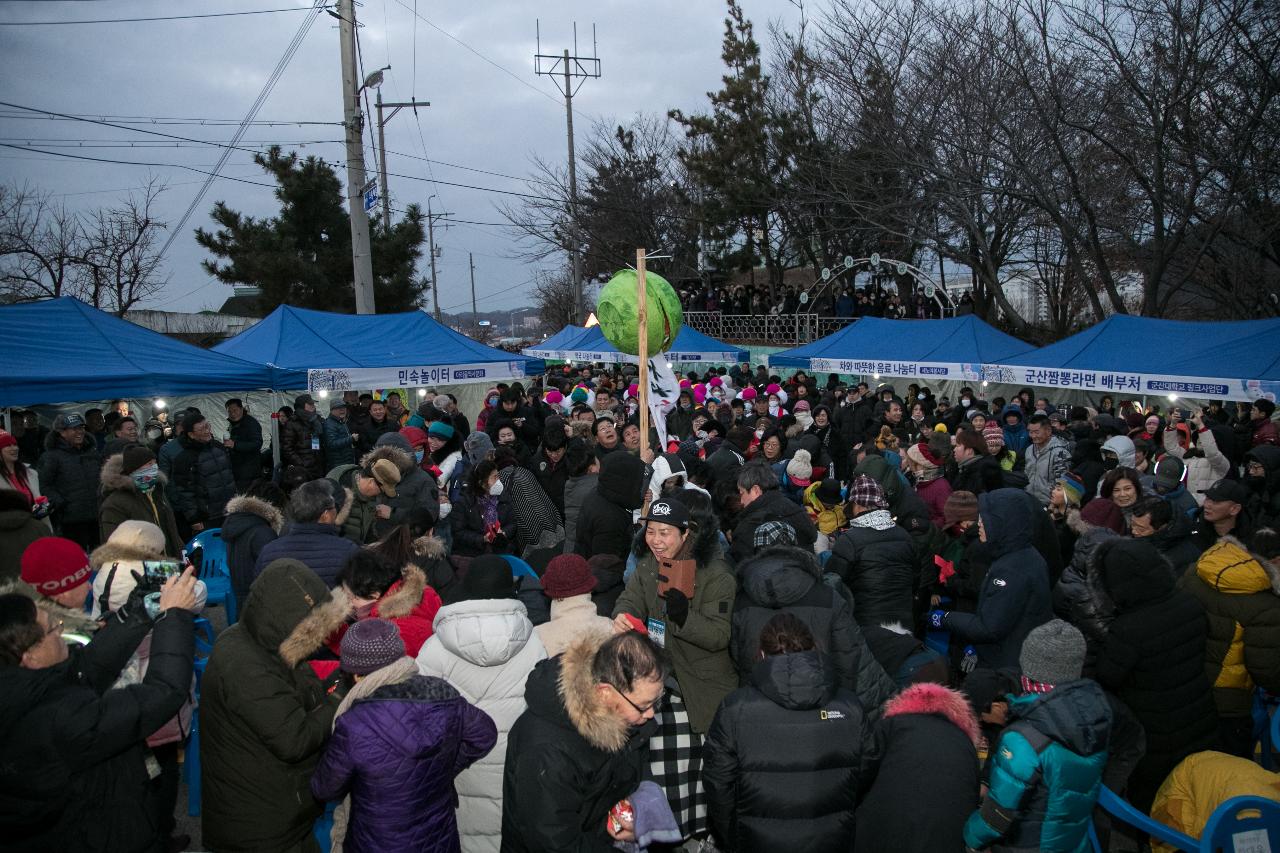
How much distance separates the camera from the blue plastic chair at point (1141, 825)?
9.50 feet

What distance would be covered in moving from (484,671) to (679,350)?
646 inches

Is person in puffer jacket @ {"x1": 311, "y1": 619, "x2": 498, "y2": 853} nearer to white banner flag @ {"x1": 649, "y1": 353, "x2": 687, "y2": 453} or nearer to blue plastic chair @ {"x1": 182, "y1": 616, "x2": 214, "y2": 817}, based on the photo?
blue plastic chair @ {"x1": 182, "y1": 616, "x2": 214, "y2": 817}

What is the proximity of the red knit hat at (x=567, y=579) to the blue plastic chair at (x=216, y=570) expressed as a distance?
10.5ft

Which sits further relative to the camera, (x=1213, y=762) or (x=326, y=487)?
(x=326, y=487)

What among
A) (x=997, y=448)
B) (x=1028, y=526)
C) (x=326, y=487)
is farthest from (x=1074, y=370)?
(x=326, y=487)

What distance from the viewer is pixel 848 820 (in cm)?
257

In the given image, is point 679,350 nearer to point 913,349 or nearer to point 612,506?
point 913,349

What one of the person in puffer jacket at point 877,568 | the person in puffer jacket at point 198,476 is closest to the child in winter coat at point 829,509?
the person in puffer jacket at point 877,568

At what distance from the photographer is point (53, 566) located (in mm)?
3125

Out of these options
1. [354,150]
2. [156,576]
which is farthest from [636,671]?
[354,150]

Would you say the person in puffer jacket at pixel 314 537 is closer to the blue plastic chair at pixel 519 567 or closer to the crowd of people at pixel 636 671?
the crowd of people at pixel 636 671

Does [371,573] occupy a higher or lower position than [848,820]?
higher

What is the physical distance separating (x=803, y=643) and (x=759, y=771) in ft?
1.36

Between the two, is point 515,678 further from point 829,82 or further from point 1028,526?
point 829,82
